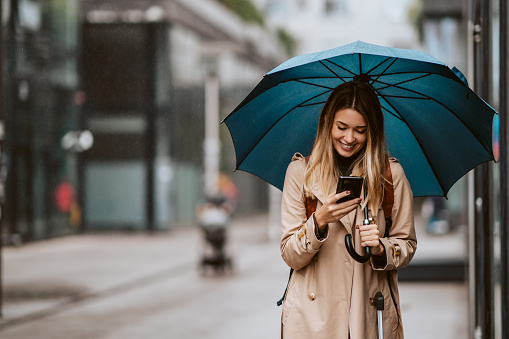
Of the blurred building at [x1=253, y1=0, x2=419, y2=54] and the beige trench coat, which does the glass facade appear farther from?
the blurred building at [x1=253, y1=0, x2=419, y2=54]

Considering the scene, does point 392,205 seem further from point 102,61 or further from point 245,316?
point 102,61

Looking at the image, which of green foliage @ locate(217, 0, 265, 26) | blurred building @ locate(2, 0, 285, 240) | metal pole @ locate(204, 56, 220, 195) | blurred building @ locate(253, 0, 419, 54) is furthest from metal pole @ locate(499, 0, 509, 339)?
blurred building @ locate(253, 0, 419, 54)

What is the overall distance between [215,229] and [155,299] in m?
3.22

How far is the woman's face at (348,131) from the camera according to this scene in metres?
3.14

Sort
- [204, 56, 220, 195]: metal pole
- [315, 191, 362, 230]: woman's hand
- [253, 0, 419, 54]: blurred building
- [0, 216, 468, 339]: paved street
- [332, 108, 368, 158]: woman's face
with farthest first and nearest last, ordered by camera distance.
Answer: [253, 0, 419, 54]: blurred building < [204, 56, 220, 195]: metal pole < [0, 216, 468, 339]: paved street < [332, 108, 368, 158]: woman's face < [315, 191, 362, 230]: woman's hand

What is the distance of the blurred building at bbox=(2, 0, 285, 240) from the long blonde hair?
17028 millimetres

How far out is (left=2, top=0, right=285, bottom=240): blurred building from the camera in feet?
69.6

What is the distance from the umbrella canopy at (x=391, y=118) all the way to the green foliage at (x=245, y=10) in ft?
101

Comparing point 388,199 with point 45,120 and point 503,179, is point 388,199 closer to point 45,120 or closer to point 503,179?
point 503,179

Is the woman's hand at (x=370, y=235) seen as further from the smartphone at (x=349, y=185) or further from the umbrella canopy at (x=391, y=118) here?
the umbrella canopy at (x=391, y=118)

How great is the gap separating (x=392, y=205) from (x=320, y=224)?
37cm

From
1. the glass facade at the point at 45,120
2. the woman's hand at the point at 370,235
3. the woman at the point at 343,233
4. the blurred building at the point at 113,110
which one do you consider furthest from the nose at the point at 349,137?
the blurred building at the point at 113,110

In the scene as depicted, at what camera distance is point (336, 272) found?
315 centimetres

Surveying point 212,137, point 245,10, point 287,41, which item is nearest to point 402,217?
point 212,137
